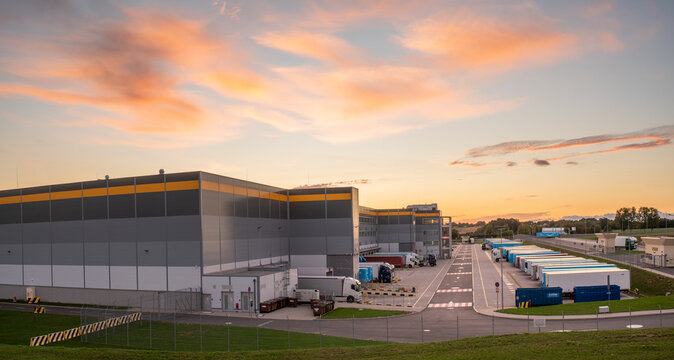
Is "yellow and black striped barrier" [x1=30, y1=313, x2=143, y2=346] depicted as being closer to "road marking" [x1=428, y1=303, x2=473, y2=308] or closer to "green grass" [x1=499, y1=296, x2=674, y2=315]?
"road marking" [x1=428, y1=303, x2=473, y2=308]

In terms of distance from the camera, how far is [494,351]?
25.0 meters

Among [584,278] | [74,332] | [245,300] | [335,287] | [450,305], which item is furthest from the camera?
[335,287]

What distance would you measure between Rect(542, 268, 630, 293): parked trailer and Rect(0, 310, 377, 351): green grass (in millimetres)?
32939

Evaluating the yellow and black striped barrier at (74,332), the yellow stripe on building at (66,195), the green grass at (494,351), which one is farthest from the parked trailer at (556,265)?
the yellow stripe on building at (66,195)

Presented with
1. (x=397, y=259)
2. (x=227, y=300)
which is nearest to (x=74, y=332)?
(x=227, y=300)

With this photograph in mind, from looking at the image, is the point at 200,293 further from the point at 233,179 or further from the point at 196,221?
the point at 233,179

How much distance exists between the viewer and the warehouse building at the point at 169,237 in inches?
2060

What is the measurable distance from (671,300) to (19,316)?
209ft

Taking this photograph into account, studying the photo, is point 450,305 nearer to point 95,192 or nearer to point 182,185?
point 182,185

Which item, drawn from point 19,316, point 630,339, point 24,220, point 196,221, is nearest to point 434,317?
point 630,339

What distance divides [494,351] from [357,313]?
2281 centimetres

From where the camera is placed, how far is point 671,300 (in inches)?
1695

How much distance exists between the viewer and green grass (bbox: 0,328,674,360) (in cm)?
2384

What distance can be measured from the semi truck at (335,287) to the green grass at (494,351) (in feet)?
87.6
